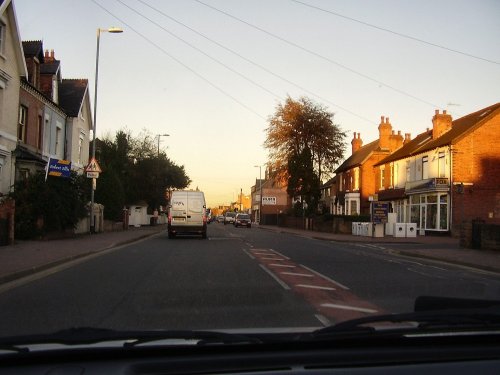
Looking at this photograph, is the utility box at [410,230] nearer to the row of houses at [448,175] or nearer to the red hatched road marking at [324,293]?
the row of houses at [448,175]

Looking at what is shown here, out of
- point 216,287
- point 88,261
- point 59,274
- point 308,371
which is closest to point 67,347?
point 308,371

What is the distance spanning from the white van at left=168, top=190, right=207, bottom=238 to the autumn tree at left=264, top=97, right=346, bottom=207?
26665 mm

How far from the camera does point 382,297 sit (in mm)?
9336

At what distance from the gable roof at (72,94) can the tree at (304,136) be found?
24.5m

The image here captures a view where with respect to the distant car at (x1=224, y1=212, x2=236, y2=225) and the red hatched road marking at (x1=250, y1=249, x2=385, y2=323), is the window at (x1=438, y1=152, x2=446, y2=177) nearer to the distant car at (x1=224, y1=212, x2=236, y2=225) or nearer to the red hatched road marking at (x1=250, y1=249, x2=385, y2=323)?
the red hatched road marking at (x1=250, y1=249, x2=385, y2=323)

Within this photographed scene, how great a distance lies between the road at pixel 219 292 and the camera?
7.12 metres

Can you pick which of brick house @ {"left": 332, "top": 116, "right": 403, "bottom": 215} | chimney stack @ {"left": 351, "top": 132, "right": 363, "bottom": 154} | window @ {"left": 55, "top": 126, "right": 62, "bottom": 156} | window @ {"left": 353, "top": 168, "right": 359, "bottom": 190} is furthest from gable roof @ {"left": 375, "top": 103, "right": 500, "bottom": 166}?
window @ {"left": 55, "top": 126, "right": 62, "bottom": 156}

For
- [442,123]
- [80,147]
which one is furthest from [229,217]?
[80,147]

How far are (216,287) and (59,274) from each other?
13.6 ft

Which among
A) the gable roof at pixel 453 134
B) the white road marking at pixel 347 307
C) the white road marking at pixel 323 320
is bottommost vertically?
the white road marking at pixel 323 320

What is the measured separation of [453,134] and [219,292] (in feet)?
107

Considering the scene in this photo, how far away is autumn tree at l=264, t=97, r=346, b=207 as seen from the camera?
54.8m

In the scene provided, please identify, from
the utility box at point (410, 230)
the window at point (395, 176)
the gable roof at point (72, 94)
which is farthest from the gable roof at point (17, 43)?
the window at point (395, 176)

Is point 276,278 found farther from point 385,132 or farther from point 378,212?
point 385,132
